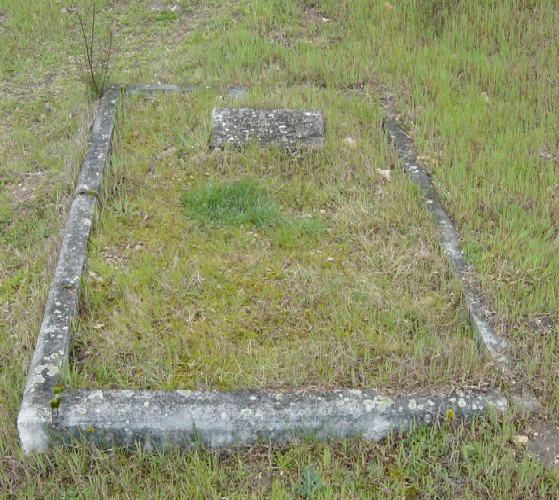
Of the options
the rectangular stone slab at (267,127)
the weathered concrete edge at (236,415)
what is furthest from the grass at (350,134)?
the rectangular stone slab at (267,127)

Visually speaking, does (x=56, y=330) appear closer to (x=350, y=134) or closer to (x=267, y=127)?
(x=267, y=127)

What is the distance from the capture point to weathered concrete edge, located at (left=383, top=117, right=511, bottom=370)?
350cm

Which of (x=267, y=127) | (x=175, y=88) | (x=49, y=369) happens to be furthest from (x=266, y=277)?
(x=175, y=88)

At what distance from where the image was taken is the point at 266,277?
4.00 metres

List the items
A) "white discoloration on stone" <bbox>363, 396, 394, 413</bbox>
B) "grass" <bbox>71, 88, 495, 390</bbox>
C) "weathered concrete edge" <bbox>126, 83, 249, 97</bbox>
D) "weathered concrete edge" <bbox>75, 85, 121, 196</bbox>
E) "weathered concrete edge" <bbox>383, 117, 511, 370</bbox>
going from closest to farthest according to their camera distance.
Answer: "white discoloration on stone" <bbox>363, 396, 394, 413</bbox>, "grass" <bbox>71, 88, 495, 390</bbox>, "weathered concrete edge" <bbox>383, 117, 511, 370</bbox>, "weathered concrete edge" <bbox>75, 85, 121, 196</bbox>, "weathered concrete edge" <bbox>126, 83, 249, 97</bbox>

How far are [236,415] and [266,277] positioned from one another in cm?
111

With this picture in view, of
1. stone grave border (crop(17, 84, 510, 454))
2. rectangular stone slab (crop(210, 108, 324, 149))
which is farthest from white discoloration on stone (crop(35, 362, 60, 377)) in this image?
rectangular stone slab (crop(210, 108, 324, 149))

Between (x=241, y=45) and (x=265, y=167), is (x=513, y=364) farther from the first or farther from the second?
(x=241, y=45)

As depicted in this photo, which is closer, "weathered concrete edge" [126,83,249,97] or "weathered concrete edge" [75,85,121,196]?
"weathered concrete edge" [75,85,121,196]

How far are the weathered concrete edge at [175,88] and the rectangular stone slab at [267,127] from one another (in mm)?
579

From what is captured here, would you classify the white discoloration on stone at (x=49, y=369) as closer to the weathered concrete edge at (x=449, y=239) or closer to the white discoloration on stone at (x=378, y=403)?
the white discoloration on stone at (x=378, y=403)

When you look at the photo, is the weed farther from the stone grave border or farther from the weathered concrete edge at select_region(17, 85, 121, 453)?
the stone grave border

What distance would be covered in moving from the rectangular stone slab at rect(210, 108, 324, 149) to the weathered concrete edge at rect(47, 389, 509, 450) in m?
2.40

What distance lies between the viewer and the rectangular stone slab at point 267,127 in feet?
16.8
